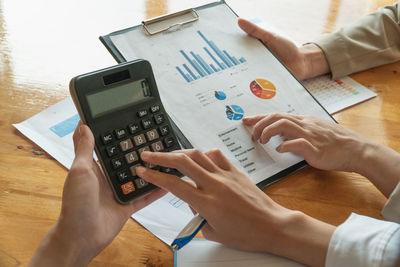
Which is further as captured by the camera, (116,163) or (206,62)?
(206,62)

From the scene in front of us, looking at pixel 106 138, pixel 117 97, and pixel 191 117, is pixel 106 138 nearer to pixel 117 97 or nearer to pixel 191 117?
pixel 117 97

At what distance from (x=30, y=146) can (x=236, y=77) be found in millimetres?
374

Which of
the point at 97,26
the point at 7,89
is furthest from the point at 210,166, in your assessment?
the point at 97,26

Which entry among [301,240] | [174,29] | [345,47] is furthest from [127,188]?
[345,47]

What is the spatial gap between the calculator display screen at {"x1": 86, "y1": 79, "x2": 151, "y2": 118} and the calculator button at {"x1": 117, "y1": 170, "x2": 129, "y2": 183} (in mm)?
86

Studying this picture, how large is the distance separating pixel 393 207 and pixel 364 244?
0.40 ft

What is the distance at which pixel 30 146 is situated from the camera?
26.7 inches

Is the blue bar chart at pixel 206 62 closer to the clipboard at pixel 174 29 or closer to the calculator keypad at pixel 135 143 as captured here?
the clipboard at pixel 174 29

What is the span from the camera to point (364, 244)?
1.67 feet

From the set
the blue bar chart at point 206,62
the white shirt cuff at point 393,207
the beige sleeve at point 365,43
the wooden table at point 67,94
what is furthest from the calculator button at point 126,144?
the beige sleeve at point 365,43

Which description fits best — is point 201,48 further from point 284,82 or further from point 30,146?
point 30,146

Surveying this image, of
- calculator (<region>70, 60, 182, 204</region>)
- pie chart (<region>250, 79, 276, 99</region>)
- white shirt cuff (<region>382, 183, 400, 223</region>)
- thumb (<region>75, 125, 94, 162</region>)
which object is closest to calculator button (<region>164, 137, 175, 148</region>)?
calculator (<region>70, 60, 182, 204</region>)

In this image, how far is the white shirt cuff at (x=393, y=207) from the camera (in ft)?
1.95

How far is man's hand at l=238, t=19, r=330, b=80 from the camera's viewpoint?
33.4 inches
